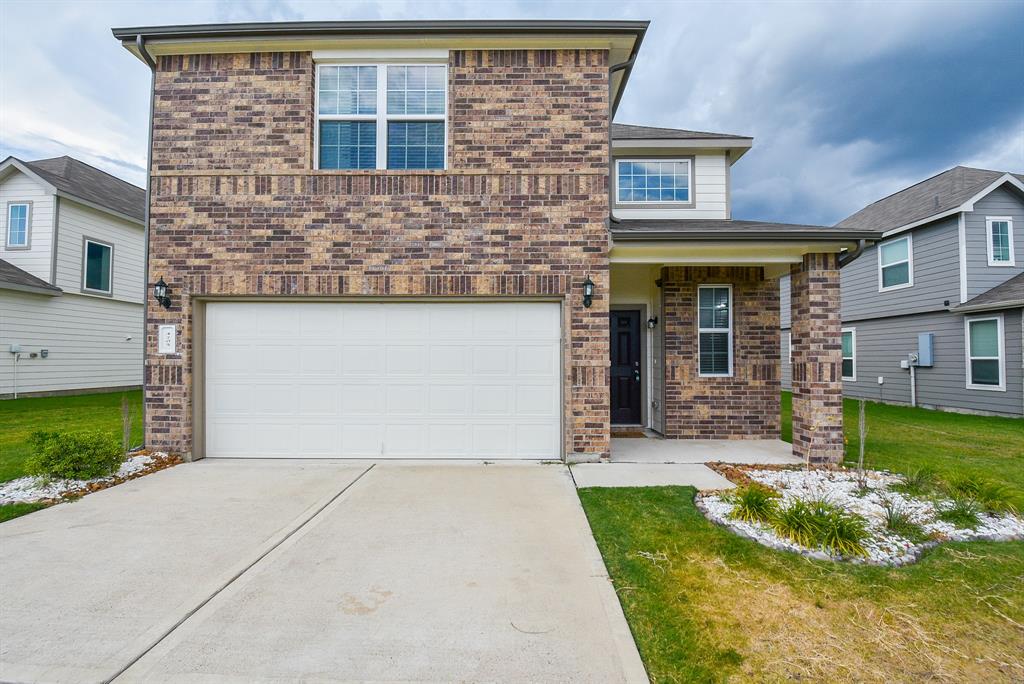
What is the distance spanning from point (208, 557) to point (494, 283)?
4235 millimetres

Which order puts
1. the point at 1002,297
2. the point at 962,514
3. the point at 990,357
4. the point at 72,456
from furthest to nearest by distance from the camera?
the point at 990,357
the point at 1002,297
the point at 72,456
the point at 962,514

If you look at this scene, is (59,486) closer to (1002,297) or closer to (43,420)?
(43,420)

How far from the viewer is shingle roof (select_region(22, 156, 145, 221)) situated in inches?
526

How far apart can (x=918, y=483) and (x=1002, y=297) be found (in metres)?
9.18

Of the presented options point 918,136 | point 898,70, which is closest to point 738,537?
point 898,70

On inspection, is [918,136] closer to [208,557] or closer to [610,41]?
[610,41]

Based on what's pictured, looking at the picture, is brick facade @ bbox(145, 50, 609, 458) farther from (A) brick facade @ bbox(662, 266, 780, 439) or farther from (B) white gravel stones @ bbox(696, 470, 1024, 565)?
(A) brick facade @ bbox(662, 266, 780, 439)

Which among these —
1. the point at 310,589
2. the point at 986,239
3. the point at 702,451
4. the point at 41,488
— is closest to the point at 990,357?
the point at 986,239

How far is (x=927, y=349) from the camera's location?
12477mm

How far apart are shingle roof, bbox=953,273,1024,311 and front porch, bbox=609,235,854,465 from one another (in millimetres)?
6798

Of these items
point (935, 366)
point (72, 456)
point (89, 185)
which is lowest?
point (72, 456)

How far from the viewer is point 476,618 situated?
278 centimetres

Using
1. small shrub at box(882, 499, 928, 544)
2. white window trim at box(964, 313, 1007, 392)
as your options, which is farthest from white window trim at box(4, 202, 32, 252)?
white window trim at box(964, 313, 1007, 392)

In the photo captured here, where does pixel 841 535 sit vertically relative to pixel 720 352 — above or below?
below
